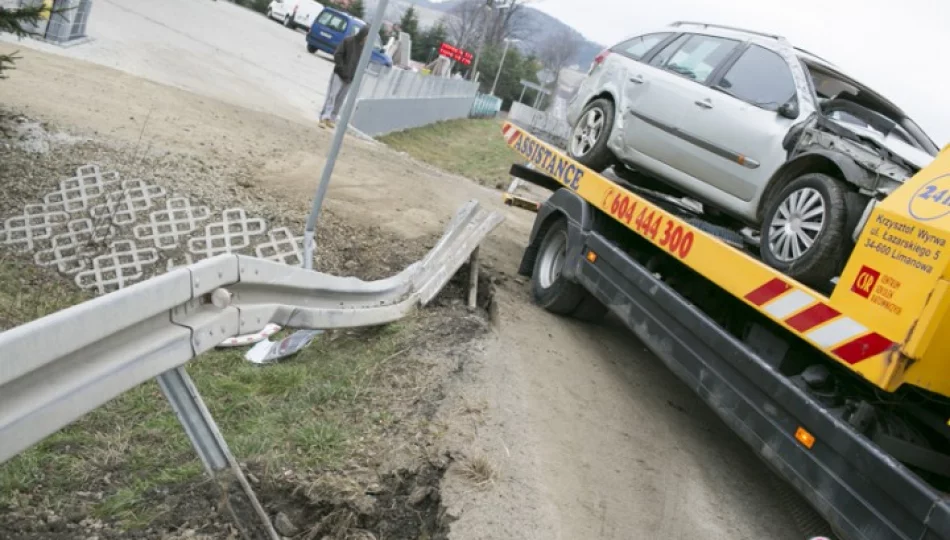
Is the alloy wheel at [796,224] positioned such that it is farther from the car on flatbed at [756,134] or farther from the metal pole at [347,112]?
the metal pole at [347,112]

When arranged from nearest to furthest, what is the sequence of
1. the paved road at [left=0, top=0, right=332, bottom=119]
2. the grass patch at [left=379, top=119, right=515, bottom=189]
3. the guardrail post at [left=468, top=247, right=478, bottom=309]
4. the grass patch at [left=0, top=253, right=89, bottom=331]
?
the grass patch at [left=0, top=253, right=89, bottom=331] < the guardrail post at [left=468, top=247, right=478, bottom=309] < the paved road at [left=0, top=0, right=332, bottom=119] < the grass patch at [left=379, top=119, right=515, bottom=189]

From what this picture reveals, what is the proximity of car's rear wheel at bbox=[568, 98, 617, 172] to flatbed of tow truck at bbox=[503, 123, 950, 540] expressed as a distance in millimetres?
2203

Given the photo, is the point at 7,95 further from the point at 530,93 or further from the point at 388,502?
the point at 530,93

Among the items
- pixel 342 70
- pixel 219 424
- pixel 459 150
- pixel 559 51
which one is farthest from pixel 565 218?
pixel 559 51

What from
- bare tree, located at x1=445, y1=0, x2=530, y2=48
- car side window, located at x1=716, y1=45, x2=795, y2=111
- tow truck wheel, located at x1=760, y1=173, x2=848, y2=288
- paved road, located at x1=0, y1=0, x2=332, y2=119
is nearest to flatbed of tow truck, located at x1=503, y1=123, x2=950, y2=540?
tow truck wheel, located at x1=760, y1=173, x2=848, y2=288

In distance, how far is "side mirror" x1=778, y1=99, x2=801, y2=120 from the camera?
6.13 metres

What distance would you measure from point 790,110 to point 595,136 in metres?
2.47

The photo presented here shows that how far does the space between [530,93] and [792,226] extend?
6109cm

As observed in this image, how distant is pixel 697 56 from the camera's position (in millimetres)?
7496

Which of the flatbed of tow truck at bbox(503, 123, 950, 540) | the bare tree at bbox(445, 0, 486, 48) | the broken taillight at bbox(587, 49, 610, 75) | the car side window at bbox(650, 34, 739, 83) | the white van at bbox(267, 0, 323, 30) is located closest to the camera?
the flatbed of tow truck at bbox(503, 123, 950, 540)

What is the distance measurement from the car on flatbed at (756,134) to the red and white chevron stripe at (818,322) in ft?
1.31

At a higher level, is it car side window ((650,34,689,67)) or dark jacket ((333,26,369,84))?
car side window ((650,34,689,67))

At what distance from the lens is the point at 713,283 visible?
5902mm

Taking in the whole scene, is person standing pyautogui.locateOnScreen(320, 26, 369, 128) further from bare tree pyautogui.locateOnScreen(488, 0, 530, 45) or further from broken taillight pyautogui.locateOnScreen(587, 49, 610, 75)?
bare tree pyautogui.locateOnScreen(488, 0, 530, 45)
